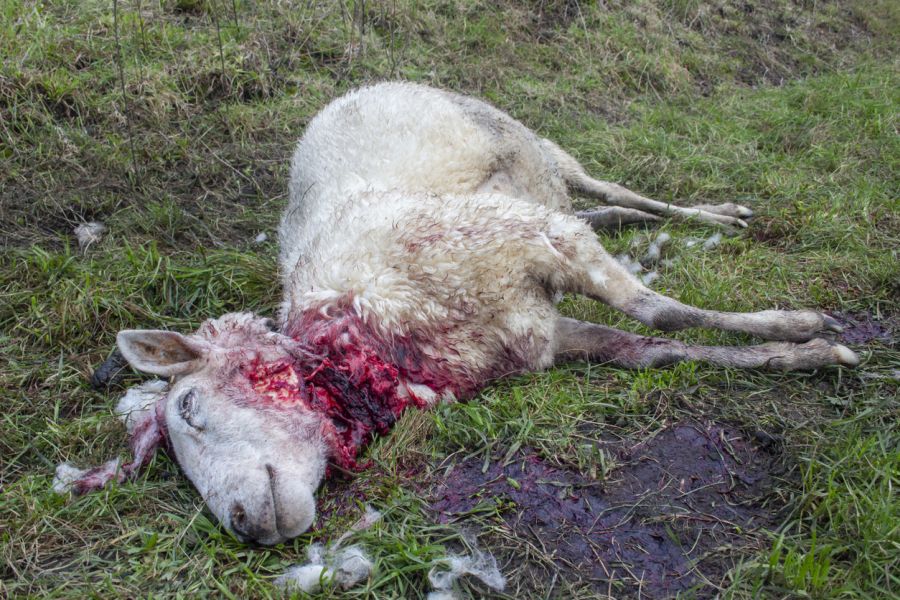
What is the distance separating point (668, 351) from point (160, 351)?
7.46 feet

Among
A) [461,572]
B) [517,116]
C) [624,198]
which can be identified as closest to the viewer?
[461,572]

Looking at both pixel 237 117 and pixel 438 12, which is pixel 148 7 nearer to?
pixel 237 117

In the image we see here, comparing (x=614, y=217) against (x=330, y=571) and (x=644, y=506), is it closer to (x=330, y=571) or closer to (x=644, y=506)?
(x=644, y=506)

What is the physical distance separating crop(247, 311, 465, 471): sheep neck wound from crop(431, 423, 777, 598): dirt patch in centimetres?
42

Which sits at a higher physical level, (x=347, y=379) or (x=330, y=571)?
(x=347, y=379)

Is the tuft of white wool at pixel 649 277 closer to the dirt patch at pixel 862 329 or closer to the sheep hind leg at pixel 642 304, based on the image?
the sheep hind leg at pixel 642 304

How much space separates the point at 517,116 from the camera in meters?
6.60

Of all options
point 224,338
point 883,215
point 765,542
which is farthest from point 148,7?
point 765,542

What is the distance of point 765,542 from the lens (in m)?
2.58

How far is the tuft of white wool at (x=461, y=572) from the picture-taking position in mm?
2496

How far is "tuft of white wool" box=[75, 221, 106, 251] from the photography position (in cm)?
479

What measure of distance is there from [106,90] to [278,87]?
1.35 meters

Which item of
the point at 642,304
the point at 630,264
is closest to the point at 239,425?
the point at 642,304

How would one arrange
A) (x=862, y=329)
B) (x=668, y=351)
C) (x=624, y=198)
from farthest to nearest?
(x=624, y=198) → (x=862, y=329) → (x=668, y=351)
